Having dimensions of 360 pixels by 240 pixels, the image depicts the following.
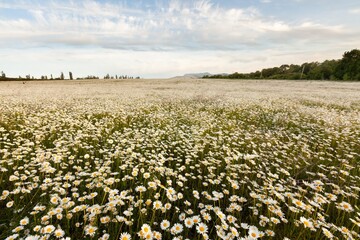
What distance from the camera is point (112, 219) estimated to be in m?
2.56

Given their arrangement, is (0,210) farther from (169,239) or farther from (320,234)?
(320,234)

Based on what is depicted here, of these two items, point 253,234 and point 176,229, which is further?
point 176,229

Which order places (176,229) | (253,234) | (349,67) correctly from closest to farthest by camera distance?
(253,234)
(176,229)
(349,67)

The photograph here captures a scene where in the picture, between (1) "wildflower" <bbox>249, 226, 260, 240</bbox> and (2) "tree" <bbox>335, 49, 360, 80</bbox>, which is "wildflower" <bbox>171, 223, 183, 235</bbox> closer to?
(1) "wildflower" <bbox>249, 226, 260, 240</bbox>

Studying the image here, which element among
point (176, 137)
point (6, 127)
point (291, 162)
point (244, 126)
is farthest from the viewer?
point (244, 126)

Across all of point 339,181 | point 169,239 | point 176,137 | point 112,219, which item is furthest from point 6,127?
point 339,181

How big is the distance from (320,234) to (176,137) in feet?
13.6

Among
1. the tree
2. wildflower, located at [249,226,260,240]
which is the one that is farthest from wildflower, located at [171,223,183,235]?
the tree

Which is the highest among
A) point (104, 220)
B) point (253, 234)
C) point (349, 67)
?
point (349, 67)

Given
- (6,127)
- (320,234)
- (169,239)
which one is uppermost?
(6,127)

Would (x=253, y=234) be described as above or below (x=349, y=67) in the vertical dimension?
below

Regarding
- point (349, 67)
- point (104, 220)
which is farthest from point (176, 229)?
point (349, 67)

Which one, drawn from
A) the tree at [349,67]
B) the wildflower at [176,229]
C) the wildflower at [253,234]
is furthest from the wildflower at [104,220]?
the tree at [349,67]

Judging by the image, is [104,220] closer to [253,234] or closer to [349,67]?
[253,234]
